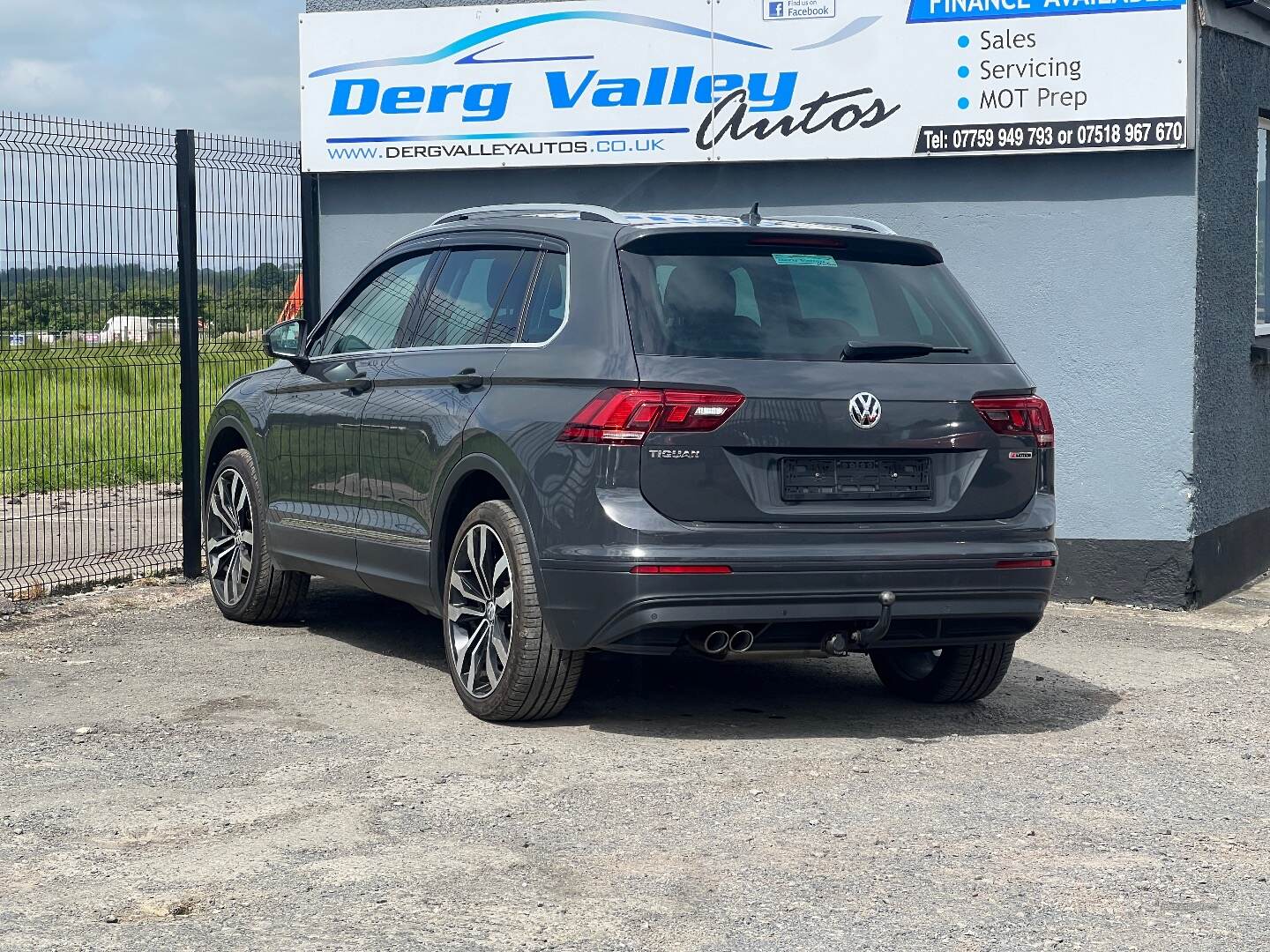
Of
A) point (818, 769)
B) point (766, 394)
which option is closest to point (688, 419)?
point (766, 394)

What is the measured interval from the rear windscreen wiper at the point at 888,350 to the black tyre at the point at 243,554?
3.47 m

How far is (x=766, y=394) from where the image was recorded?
6266 millimetres

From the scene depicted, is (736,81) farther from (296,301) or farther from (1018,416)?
(1018,416)

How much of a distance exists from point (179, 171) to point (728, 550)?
5.61 m

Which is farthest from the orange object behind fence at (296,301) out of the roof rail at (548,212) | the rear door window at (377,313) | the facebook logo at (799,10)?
the roof rail at (548,212)

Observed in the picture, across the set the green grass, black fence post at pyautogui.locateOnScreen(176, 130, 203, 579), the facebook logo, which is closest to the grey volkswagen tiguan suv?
the green grass

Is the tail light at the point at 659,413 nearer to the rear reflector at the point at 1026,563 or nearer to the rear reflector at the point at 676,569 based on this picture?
the rear reflector at the point at 676,569

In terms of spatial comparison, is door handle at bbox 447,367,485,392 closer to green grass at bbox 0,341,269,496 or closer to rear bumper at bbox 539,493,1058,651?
rear bumper at bbox 539,493,1058,651

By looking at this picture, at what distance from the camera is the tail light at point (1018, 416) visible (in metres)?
6.63

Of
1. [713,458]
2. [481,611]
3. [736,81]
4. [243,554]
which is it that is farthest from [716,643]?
[736,81]

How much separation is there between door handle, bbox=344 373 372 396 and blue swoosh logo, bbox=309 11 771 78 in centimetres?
390

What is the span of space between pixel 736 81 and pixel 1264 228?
3.94m

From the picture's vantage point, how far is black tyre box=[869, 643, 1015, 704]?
23.7 feet

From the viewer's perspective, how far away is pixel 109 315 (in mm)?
10086
